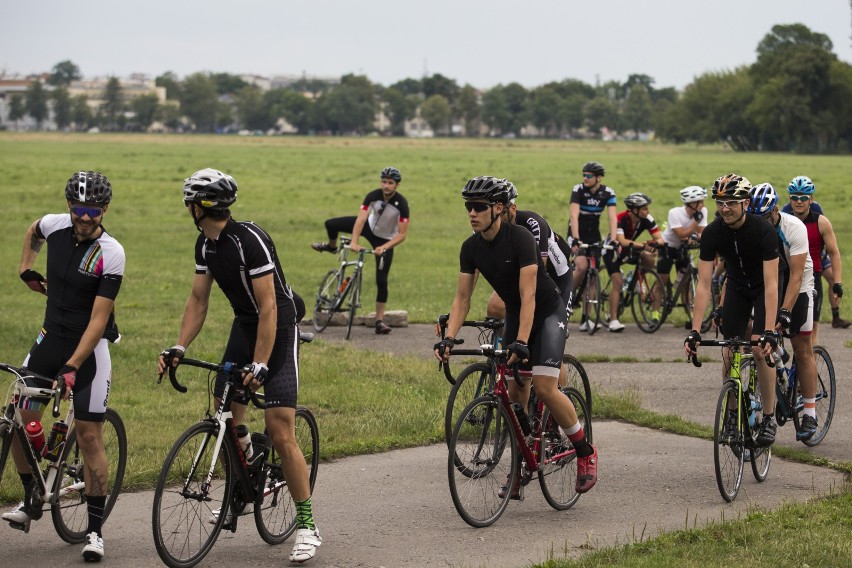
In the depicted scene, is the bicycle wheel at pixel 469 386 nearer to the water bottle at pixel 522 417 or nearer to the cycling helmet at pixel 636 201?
the water bottle at pixel 522 417

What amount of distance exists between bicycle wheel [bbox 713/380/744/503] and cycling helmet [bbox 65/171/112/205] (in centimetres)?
391

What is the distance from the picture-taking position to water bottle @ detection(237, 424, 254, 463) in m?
6.92

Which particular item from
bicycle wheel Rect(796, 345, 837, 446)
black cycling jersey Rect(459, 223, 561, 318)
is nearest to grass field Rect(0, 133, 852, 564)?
black cycling jersey Rect(459, 223, 561, 318)

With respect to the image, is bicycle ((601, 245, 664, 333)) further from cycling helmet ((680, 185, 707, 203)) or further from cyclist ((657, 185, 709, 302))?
cycling helmet ((680, 185, 707, 203))

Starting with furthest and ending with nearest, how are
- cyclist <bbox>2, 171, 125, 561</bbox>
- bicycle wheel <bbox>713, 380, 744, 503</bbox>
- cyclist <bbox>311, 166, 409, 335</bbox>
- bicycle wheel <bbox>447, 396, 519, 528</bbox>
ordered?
cyclist <bbox>311, 166, 409, 335</bbox> < bicycle wheel <bbox>713, 380, 744, 503</bbox> < bicycle wheel <bbox>447, 396, 519, 528</bbox> < cyclist <bbox>2, 171, 125, 561</bbox>

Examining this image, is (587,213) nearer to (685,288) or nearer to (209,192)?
(685,288)

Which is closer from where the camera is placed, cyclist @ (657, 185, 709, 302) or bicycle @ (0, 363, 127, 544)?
bicycle @ (0, 363, 127, 544)

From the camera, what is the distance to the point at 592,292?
1675cm

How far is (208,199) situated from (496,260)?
1900 mm

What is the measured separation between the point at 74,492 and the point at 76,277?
120 cm

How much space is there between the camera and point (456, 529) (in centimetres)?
764

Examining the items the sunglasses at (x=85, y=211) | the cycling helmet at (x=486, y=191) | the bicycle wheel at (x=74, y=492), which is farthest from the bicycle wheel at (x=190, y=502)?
the cycling helmet at (x=486, y=191)

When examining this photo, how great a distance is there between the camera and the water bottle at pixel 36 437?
692cm

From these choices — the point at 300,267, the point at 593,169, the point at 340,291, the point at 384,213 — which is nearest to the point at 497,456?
the point at 384,213
